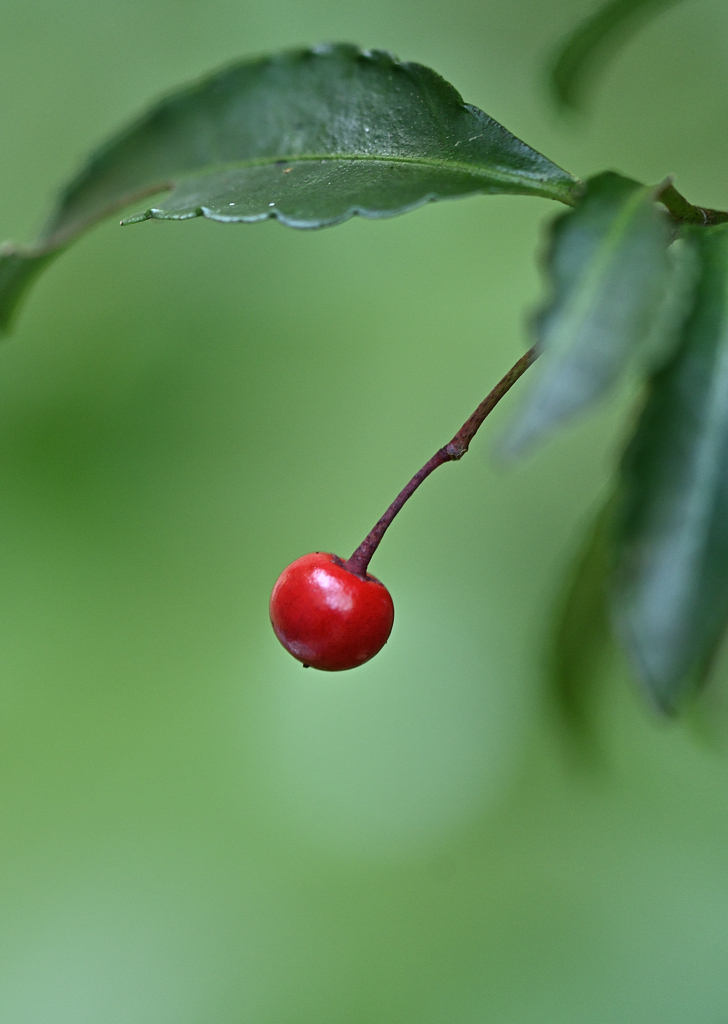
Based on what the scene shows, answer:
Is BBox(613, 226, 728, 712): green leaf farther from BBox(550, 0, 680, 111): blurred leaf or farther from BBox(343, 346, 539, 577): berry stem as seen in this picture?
BBox(550, 0, 680, 111): blurred leaf

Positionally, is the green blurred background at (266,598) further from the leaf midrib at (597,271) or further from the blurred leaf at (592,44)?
the leaf midrib at (597,271)

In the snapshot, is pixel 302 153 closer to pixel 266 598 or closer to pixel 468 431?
pixel 468 431

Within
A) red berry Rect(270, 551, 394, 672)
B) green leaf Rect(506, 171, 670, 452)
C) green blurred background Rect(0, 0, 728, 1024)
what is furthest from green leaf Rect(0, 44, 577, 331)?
green blurred background Rect(0, 0, 728, 1024)

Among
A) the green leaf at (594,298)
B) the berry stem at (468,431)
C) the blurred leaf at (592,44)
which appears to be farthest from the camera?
the blurred leaf at (592,44)

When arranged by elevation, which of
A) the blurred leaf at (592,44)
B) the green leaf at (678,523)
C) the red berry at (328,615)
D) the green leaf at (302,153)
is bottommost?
the red berry at (328,615)

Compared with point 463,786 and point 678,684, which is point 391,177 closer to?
point 678,684

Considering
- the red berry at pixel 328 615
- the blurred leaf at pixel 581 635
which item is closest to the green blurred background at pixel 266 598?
the blurred leaf at pixel 581 635
